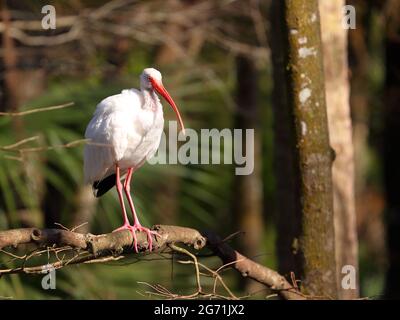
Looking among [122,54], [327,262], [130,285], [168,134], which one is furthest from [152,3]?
[327,262]

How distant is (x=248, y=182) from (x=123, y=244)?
6.60 metres

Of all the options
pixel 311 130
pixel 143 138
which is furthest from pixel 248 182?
pixel 311 130

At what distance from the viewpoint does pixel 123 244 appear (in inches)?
173

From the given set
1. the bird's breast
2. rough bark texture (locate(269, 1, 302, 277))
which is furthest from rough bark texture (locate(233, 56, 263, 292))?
the bird's breast

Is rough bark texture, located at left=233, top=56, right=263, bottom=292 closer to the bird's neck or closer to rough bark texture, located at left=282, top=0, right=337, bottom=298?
the bird's neck

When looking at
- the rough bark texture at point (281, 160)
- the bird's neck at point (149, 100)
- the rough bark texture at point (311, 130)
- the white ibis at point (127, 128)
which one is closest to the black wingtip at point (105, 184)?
the white ibis at point (127, 128)

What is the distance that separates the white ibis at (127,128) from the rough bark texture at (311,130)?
0.80m

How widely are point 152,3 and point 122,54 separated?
59cm

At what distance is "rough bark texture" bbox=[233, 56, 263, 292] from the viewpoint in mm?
10758

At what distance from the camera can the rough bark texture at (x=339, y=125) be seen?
6426mm

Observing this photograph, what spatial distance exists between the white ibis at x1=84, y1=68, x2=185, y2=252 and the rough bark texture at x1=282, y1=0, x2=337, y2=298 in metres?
0.80

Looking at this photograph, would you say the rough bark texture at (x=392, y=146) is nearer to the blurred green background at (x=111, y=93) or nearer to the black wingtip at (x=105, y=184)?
the blurred green background at (x=111, y=93)
